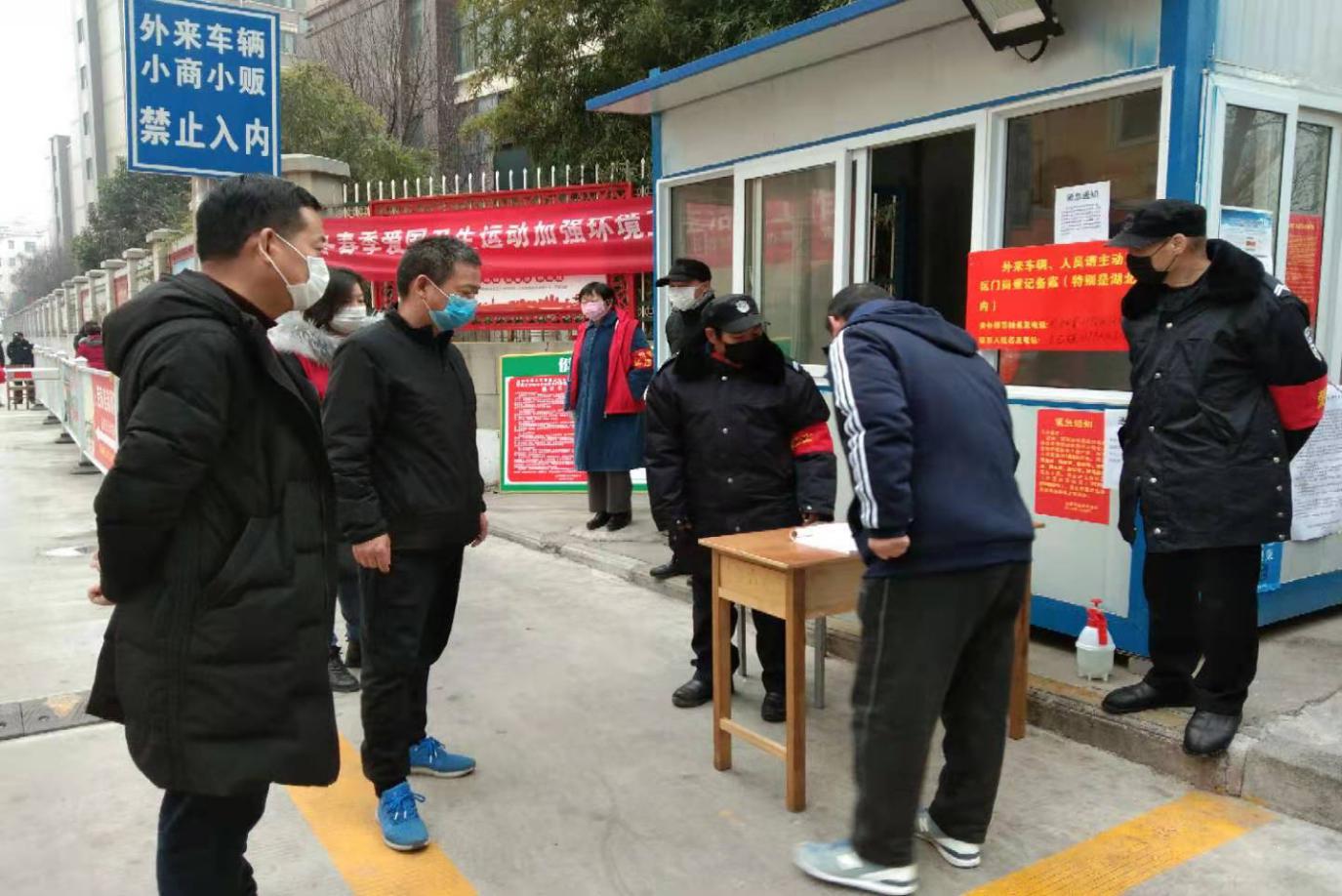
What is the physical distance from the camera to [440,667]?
4684 millimetres

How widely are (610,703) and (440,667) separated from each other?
3.12 feet

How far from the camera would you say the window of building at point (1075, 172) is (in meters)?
4.09

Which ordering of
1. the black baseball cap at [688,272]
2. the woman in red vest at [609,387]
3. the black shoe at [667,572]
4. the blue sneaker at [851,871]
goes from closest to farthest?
the blue sneaker at [851,871] → the black baseball cap at [688,272] → the black shoe at [667,572] → the woman in red vest at [609,387]

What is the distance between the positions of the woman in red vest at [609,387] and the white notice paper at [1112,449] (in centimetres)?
349

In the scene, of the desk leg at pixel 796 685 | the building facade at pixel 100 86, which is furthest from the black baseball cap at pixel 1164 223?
the building facade at pixel 100 86

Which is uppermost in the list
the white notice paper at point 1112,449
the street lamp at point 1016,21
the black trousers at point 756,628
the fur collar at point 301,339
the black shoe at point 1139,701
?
the street lamp at point 1016,21

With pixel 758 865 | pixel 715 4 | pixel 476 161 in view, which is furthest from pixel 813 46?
pixel 476 161

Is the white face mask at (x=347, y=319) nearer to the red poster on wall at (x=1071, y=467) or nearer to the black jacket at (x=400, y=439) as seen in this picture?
the black jacket at (x=400, y=439)

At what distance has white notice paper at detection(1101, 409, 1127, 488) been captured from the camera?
4066 millimetres

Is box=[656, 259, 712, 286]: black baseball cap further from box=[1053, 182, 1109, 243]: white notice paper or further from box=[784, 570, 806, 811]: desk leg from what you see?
box=[784, 570, 806, 811]: desk leg

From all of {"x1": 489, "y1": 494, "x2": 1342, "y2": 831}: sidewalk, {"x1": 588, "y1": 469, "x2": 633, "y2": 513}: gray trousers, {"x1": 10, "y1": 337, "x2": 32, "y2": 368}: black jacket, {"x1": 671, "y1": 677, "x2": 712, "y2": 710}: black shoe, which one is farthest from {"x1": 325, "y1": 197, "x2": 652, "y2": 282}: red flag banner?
{"x1": 10, "y1": 337, "x2": 32, "y2": 368}: black jacket

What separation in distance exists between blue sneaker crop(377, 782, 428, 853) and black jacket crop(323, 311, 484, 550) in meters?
0.76

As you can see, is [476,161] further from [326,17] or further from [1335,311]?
[1335,311]

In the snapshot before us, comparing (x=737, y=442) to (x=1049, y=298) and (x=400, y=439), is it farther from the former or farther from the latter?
(x=1049, y=298)
